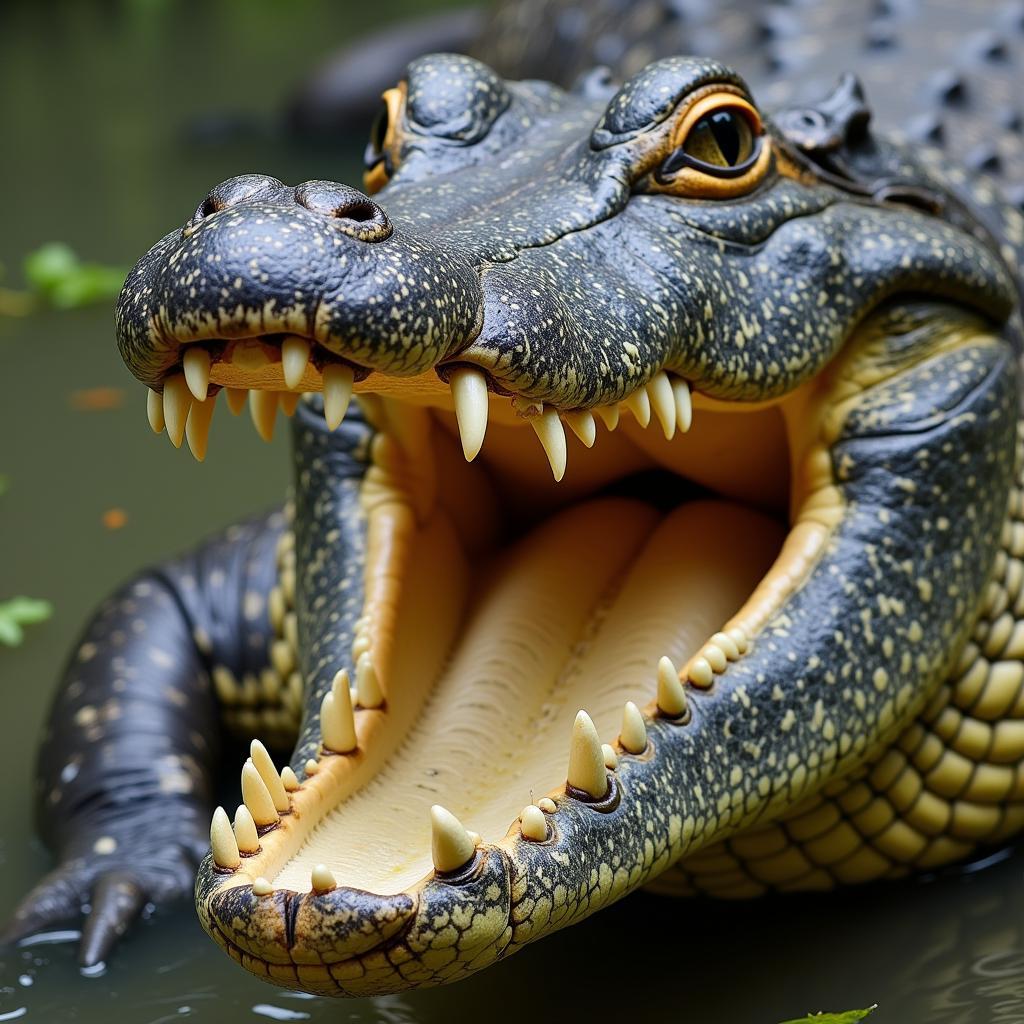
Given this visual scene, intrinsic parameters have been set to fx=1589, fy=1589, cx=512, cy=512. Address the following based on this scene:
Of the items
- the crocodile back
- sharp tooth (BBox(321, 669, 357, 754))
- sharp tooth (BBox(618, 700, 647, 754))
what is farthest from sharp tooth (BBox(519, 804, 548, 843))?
the crocodile back

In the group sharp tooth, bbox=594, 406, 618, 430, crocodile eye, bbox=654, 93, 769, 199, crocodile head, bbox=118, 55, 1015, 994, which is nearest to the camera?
crocodile head, bbox=118, 55, 1015, 994

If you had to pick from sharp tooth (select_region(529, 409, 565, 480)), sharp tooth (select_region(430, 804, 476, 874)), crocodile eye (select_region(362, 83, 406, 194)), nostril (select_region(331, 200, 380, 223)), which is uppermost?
crocodile eye (select_region(362, 83, 406, 194))

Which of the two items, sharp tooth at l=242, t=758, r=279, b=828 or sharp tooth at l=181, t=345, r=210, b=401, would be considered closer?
sharp tooth at l=181, t=345, r=210, b=401

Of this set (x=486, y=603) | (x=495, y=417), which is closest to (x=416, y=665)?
(x=486, y=603)

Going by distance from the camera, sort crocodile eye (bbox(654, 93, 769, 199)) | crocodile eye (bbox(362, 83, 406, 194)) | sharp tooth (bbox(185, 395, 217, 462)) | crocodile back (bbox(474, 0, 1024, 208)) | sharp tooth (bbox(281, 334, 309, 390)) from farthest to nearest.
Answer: crocodile back (bbox(474, 0, 1024, 208)), crocodile eye (bbox(362, 83, 406, 194)), crocodile eye (bbox(654, 93, 769, 199)), sharp tooth (bbox(185, 395, 217, 462)), sharp tooth (bbox(281, 334, 309, 390))

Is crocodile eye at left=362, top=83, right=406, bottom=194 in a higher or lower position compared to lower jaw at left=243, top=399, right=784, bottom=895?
higher

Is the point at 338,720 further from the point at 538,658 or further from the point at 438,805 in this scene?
the point at 538,658

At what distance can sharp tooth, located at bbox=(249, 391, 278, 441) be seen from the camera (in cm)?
282

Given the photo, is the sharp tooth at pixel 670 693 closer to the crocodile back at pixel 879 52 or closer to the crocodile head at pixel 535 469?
the crocodile head at pixel 535 469

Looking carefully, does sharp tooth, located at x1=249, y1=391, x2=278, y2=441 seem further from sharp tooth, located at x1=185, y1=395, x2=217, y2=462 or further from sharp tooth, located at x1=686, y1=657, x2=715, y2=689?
sharp tooth, located at x1=686, y1=657, x2=715, y2=689

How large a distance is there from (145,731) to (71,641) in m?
0.75

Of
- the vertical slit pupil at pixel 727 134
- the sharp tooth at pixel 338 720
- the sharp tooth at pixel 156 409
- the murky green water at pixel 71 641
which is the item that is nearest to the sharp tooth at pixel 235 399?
the sharp tooth at pixel 156 409

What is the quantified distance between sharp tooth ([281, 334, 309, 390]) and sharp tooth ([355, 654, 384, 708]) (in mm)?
833

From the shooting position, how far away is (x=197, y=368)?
7.11ft
